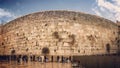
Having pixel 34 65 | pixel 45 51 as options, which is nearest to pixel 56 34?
pixel 45 51

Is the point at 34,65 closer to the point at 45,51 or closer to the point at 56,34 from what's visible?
the point at 45,51

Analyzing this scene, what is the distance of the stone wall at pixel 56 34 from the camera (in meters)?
18.6

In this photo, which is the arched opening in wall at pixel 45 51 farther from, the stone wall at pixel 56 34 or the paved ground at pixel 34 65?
the paved ground at pixel 34 65

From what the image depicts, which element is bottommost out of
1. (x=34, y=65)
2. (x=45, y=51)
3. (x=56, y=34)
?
(x=34, y=65)

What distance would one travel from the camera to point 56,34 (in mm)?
18656

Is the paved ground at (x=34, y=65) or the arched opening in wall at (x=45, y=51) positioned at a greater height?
the arched opening in wall at (x=45, y=51)

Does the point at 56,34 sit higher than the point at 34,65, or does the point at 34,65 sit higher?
the point at 56,34

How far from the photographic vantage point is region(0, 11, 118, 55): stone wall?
18578mm

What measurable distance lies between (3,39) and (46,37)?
13.6 ft

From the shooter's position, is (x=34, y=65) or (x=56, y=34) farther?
(x=56, y=34)

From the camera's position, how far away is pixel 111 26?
2138 centimetres

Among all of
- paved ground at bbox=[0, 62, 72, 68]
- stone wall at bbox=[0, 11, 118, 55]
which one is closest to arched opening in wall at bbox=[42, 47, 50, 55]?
stone wall at bbox=[0, 11, 118, 55]

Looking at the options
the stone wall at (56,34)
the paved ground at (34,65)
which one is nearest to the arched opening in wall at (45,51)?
the stone wall at (56,34)

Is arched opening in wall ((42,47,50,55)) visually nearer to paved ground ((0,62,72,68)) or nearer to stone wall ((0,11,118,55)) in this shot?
stone wall ((0,11,118,55))
